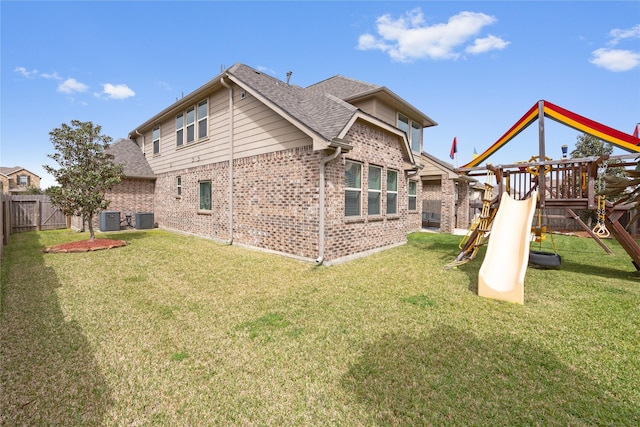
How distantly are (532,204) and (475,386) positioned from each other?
567cm

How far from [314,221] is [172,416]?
5591mm

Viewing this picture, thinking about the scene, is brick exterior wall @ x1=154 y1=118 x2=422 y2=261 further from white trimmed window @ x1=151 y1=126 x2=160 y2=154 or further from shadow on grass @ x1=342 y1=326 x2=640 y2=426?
white trimmed window @ x1=151 y1=126 x2=160 y2=154

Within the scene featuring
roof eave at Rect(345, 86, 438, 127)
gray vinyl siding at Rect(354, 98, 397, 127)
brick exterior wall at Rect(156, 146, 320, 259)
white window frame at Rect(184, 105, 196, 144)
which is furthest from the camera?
white window frame at Rect(184, 105, 196, 144)

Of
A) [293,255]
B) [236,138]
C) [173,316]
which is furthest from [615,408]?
[236,138]

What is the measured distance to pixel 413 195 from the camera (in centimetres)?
1555

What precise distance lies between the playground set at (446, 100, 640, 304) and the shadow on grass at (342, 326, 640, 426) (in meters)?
2.28

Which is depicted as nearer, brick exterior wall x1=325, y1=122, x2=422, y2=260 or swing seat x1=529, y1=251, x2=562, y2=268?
swing seat x1=529, y1=251, x2=562, y2=268

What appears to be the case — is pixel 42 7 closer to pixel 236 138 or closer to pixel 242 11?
pixel 242 11

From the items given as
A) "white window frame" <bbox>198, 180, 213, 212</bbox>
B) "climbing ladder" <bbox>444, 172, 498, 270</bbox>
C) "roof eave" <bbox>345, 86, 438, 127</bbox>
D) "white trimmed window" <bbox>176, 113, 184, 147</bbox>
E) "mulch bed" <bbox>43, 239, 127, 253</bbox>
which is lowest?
"mulch bed" <bbox>43, 239, 127, 253</bbox>

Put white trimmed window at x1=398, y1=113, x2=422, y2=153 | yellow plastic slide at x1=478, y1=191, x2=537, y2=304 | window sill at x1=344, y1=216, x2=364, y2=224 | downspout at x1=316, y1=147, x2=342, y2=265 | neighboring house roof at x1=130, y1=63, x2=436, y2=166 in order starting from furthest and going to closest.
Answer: white trimmed window at x1=398, y1=113, x2=422, y2=153, window sill at x1=344, y1=216, x2=364, y2=224, neighboring house roof at x1=130, y1=63, x2=436, y2=166, downspout at x1=316, y1=147, x2=342, y2=265, yellow plastic slide at x1=478, y1=191, x2=537, y2=304

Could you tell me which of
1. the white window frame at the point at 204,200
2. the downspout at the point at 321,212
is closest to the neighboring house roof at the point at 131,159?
the white window frame at the point at 204,200

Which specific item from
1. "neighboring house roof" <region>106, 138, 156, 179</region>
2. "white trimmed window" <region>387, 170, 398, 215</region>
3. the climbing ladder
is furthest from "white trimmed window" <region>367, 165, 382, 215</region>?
"neighboring house roof" <region>106, 138, 156, 179</region>

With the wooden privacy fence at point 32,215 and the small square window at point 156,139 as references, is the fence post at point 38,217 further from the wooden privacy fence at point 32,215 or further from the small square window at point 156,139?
the small square window at point 156,139

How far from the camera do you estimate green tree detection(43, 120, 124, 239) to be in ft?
32.6
